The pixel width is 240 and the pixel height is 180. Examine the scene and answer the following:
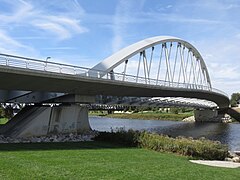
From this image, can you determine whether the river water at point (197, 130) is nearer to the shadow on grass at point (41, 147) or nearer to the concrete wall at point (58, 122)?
the concrete wall at point (58, 122)

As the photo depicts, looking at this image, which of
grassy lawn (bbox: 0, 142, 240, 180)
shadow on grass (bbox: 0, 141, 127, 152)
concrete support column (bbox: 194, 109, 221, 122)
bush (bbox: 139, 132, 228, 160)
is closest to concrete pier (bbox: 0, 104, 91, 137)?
shadow on grass (bbox: 0, 141, 127, 152)

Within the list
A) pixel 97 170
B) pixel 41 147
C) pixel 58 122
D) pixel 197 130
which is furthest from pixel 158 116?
pixel 97 170

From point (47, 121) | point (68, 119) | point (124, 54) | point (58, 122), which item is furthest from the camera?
point (124, 54)

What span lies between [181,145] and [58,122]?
15.6 m

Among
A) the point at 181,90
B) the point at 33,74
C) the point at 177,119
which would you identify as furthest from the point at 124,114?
the point at 33,74

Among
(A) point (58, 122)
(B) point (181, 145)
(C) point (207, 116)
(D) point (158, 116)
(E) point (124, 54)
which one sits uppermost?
(E) point (124, 54)

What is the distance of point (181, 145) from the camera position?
62.7ft

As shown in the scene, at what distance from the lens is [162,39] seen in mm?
49969

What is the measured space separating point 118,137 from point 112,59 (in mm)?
16815

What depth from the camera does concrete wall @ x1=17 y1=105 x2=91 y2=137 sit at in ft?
96.5

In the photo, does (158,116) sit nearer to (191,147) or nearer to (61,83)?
(61,83)

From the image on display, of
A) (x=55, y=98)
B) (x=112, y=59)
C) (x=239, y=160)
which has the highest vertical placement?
(x=112, y=59)

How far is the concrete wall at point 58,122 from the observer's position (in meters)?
29.4

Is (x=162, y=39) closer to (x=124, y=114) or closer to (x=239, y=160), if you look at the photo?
(x=239, y=160)
